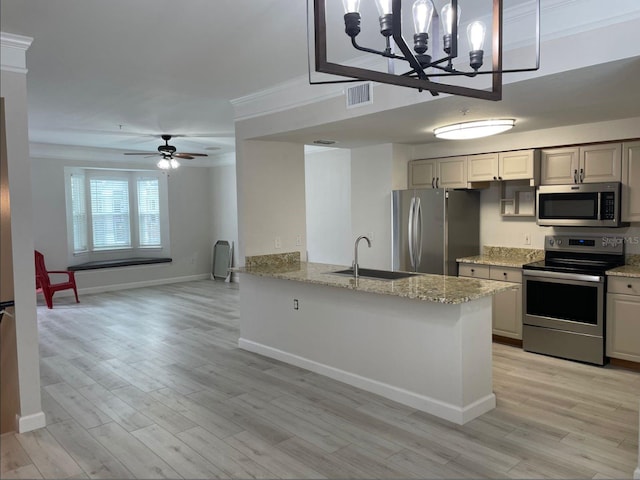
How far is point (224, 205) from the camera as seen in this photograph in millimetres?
9805

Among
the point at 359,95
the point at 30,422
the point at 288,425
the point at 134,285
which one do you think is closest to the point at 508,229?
the point at 359,95

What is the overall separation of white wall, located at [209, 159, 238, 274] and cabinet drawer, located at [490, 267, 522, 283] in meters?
5.67

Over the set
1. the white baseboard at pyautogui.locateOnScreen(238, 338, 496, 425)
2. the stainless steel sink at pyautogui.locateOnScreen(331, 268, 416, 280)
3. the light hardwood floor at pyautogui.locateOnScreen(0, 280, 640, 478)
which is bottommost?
the light hardwood floor at pyautogui.locateOnScreen(0, 280, 640, 478)

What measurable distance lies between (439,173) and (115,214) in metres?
6.69

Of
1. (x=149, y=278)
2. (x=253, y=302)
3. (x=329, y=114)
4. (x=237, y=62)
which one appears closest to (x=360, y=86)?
(x=329, y=114)

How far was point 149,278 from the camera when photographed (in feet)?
30.4

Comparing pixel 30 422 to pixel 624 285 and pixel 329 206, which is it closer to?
pixel 624 285

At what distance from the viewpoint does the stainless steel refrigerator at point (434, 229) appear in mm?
5211

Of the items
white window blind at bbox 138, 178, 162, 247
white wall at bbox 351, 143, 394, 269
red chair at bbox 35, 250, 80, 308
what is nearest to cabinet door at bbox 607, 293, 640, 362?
white wall at bbox 351, 143, 394, 269

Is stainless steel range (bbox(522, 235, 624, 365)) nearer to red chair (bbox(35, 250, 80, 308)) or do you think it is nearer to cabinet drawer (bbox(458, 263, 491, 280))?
cabinet drawer (bbox(458, 263, 491, 280))

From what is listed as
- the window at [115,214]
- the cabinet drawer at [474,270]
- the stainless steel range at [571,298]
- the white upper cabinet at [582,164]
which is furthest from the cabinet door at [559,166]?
the window at [115,214]

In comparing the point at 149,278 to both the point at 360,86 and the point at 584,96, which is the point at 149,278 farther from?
the point at 584,96

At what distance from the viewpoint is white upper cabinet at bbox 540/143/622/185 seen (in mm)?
4332

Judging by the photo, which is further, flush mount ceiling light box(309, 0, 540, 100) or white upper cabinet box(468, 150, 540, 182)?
white upper cabinet box(468, 150, 540, 182)
